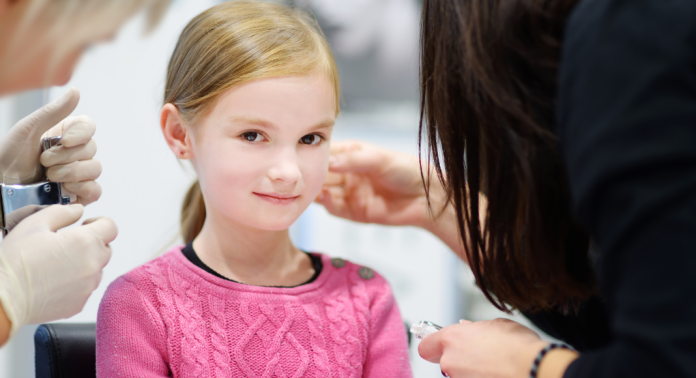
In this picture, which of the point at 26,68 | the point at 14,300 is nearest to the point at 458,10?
the point at 26,68

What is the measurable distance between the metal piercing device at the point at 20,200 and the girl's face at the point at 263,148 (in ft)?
0.70

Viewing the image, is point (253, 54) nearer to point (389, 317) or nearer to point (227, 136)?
point (227, 136)

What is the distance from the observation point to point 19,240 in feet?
2.23

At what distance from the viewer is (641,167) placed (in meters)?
0.46

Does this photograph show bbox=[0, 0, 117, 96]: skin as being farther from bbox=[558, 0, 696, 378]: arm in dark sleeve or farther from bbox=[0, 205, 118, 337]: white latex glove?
bbox=[558, 0, 696, 378]: arm in dark sleeve

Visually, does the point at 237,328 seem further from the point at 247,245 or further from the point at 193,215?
the point at 193,215

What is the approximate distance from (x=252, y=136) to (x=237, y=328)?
0.28 metres

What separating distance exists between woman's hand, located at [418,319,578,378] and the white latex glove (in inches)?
18.3

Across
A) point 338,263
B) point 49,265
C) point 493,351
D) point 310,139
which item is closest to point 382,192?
point 338,263

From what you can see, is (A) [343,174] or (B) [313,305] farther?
(A) [343,174]

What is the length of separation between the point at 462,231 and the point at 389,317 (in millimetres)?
288

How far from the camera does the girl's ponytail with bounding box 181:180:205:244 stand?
3.50 ft

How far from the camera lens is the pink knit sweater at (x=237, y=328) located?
31.3 inches

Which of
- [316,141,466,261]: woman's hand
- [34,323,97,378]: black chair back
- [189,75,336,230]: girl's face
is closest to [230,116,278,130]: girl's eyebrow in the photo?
[189,75,336,230]: girl's face
